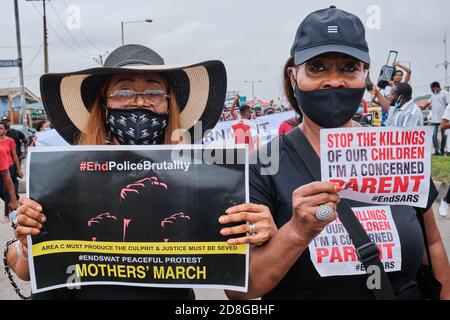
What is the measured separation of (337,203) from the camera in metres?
1.63

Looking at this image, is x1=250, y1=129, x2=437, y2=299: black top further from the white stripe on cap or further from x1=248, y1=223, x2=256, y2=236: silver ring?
the white stripe on cap

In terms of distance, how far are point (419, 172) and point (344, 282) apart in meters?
0.48

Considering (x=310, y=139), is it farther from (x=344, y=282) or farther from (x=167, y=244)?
(x=167, y=244)

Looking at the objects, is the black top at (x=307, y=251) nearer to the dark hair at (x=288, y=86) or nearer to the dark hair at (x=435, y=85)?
the dark hair at (x=288, y=86)

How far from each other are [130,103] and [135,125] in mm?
115

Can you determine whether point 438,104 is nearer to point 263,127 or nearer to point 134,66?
point 263,127

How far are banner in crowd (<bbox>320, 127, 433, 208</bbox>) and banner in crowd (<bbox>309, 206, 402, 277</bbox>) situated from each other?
98 mm

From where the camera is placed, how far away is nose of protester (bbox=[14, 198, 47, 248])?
1.73m

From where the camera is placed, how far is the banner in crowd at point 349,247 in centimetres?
172

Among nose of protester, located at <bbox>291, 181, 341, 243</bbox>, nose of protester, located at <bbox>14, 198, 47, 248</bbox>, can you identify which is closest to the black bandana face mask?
nose of protester, located at <bbox>14, 198, 47, 248</bbox>

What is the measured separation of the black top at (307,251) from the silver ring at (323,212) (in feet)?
0.82

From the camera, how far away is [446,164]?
403 inches

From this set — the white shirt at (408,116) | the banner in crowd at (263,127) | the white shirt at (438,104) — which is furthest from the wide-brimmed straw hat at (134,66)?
the white shirt at (438,104)

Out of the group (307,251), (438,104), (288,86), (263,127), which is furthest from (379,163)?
(438,104)
